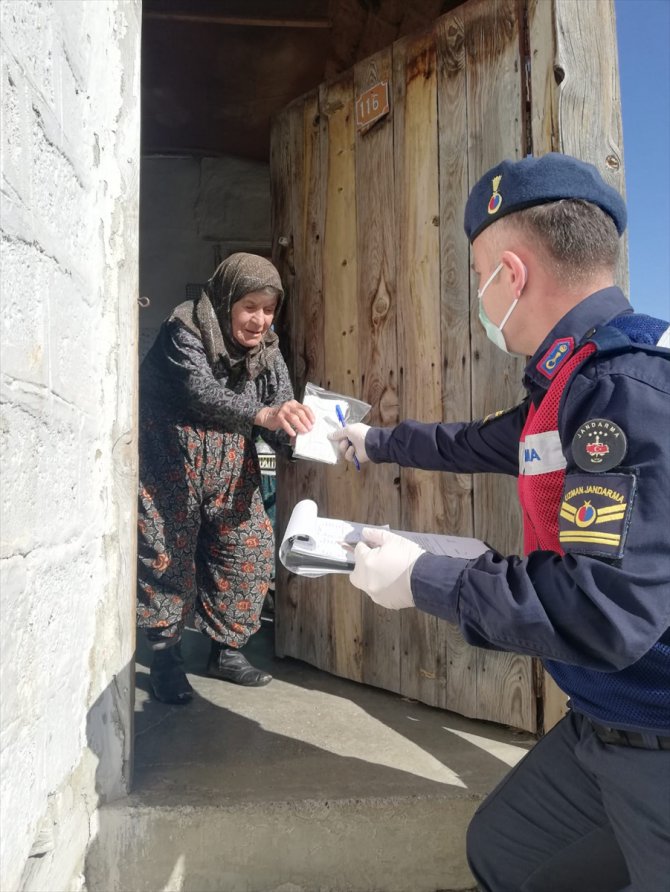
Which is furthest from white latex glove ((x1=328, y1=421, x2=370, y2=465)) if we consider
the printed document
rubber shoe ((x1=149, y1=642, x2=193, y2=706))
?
rubber shoe ((x1=149, y1=642, x2=193, y2=706))

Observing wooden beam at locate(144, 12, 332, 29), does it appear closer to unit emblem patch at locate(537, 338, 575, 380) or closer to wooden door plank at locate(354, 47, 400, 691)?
wooden door plank at locate(354, 47, 400, 691)

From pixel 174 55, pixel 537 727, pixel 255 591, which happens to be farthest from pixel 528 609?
pixel 174 55

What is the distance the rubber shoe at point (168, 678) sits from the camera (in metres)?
2.47

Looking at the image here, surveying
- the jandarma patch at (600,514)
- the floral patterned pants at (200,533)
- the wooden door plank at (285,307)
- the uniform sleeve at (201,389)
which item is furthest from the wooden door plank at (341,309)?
the jandarma patch at (600,514)

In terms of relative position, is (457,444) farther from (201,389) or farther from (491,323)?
(201,389)

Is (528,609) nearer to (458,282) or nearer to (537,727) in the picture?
(537,727)

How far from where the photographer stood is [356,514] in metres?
2.73

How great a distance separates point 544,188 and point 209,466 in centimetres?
154

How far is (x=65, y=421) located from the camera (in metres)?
1.47

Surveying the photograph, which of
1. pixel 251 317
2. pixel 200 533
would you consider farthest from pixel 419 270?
pixel 200 533

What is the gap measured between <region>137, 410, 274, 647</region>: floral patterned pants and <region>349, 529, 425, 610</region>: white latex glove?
4.35 ft

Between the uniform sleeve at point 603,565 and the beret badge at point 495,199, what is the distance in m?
0.44

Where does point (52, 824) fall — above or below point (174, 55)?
below

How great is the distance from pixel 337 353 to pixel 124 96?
4.09ft
